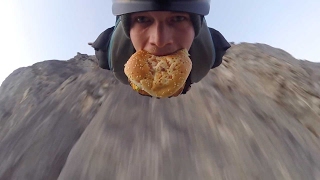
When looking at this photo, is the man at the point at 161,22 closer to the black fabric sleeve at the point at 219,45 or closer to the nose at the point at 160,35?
the nose at the point at 160,35

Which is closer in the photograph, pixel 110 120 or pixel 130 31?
pixel 130 31

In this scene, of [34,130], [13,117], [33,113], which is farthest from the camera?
[13,117]

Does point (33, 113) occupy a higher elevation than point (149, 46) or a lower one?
lower

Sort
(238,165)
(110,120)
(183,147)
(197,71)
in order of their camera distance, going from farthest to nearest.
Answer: (110,120) → (183,147) → (238,165) → (197,71)

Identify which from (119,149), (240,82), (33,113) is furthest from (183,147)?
(33,113)

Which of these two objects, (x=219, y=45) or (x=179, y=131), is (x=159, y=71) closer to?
(x=219, y=45)

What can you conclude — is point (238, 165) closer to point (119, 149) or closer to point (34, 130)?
point (119, 149)
